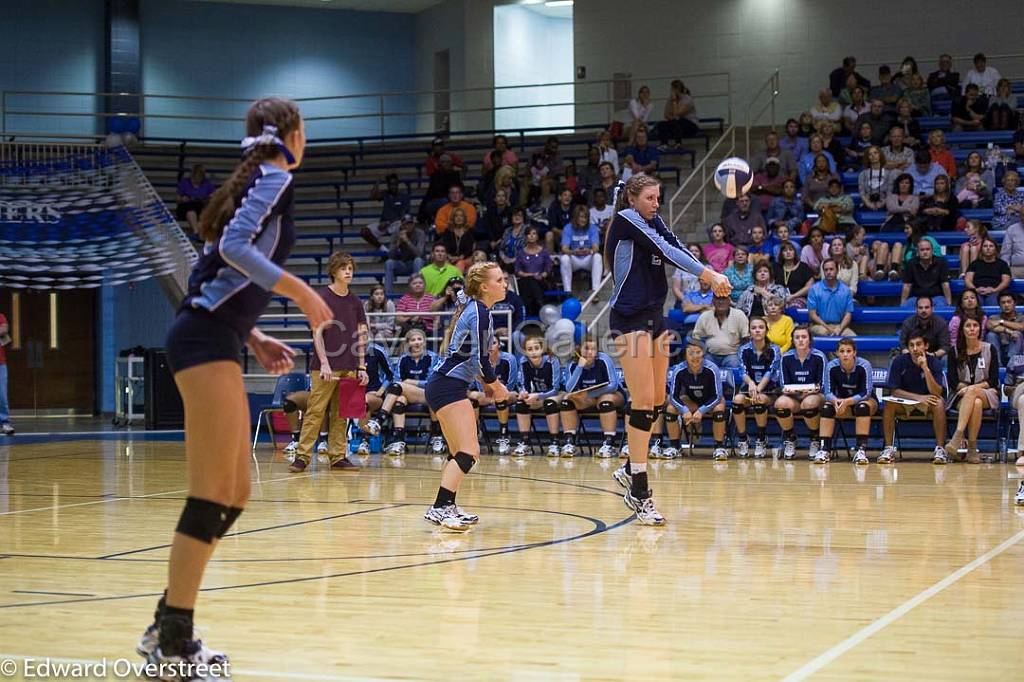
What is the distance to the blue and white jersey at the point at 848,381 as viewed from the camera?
13062 millimetres

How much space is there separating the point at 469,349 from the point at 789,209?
10.3 meters

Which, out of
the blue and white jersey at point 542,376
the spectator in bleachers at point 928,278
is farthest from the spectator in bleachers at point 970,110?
the blue and white jersey at point 542,376

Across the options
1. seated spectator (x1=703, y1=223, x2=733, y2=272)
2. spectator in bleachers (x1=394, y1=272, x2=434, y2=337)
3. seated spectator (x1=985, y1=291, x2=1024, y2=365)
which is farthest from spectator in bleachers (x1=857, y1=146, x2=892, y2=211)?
spectator in bleachers (x1=394, y1=272, x2=434, y2=337)

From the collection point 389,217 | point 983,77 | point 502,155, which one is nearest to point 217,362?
point 389,217

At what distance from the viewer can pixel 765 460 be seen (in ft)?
43.4

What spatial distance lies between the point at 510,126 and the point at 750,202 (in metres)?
8.54

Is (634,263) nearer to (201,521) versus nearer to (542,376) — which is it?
(201,521)

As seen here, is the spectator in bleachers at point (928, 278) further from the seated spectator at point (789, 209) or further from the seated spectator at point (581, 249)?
the seated spectator at point (581, 249)

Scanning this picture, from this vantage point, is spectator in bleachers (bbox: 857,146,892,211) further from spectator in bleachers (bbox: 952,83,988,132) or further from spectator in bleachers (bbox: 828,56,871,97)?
spectator in bleachers (bbox: 828,56,871,97)

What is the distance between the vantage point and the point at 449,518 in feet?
24.6

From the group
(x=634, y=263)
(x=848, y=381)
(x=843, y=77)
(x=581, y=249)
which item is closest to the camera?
(x=634, y=263)

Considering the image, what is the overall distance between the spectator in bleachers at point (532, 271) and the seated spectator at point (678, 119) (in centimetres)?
Answer: 395

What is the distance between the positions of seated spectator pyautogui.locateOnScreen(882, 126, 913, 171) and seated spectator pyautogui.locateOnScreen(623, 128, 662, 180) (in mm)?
3414

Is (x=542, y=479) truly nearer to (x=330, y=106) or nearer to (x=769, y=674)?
(x=769, y=674)
